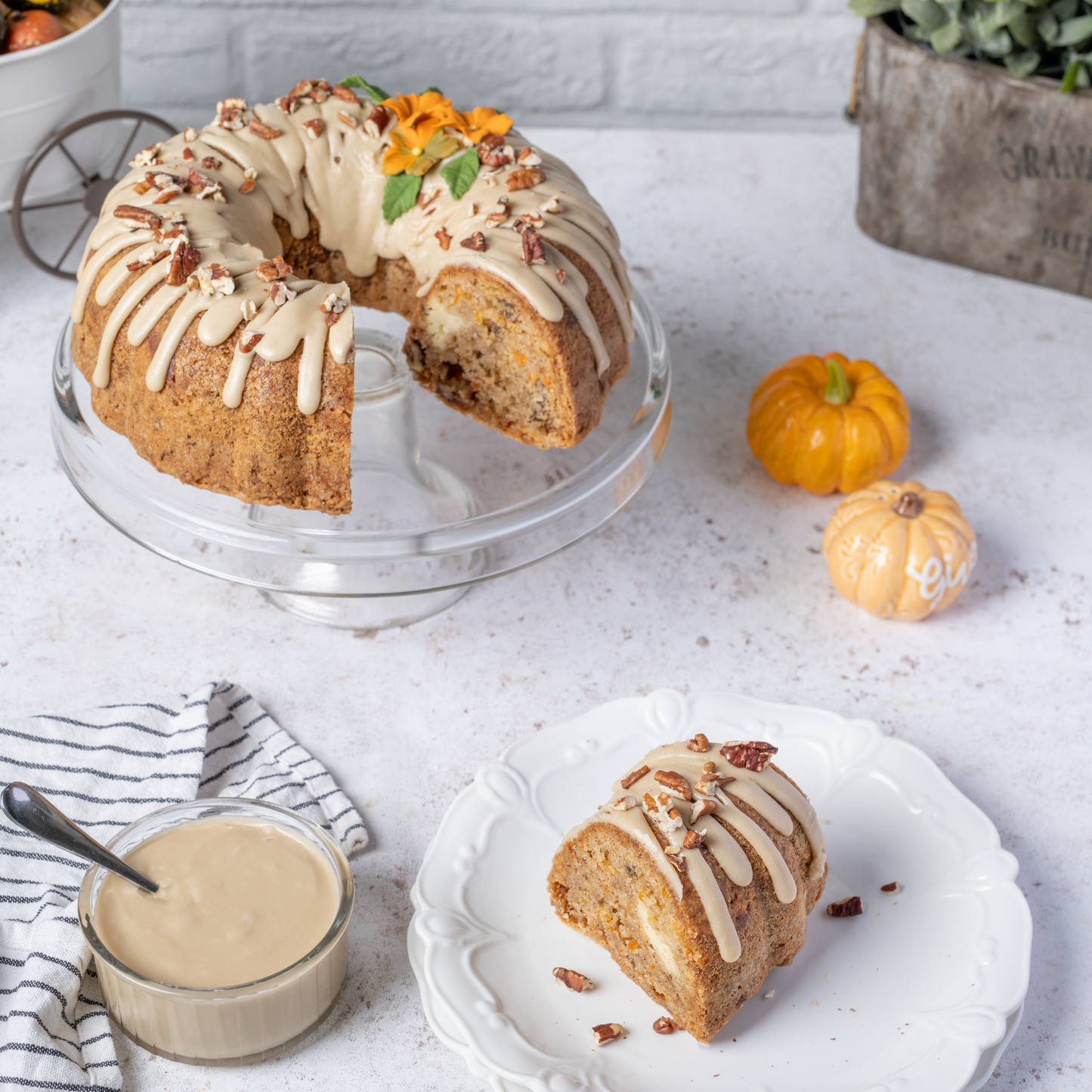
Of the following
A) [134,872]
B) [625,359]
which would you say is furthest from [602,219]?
[134,872]

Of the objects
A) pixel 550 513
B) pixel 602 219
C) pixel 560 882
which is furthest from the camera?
pixel 602 219

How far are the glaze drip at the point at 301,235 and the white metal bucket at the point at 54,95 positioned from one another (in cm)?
50

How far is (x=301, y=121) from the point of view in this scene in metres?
1.98

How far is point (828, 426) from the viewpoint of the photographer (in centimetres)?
212

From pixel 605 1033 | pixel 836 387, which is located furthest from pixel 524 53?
pixel 605 1033

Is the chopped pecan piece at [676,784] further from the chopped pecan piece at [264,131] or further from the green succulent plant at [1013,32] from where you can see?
the green succulent plant at [1013,32]

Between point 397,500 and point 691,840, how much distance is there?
758 mm

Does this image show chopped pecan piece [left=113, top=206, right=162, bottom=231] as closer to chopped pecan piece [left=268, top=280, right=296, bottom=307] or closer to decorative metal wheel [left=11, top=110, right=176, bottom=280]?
chopped pecan piece [left=268, top=280, right=296, bottom=307]

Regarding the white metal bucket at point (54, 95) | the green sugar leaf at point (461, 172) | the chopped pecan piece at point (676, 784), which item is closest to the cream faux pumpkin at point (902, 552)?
the chopped pecan piece at point (676, 784)

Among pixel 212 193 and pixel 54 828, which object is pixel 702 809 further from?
pixel 212 193

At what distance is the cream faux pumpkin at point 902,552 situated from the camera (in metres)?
1.92

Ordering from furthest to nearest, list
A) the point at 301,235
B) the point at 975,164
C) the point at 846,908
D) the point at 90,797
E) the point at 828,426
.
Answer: the point at 975,164 → the point at 828,426 → the point at 301,235 → the point at 90,797 → the point at 846,908

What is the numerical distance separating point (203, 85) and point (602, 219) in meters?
1.90

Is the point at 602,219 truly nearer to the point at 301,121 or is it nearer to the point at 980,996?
the point at 301,121
